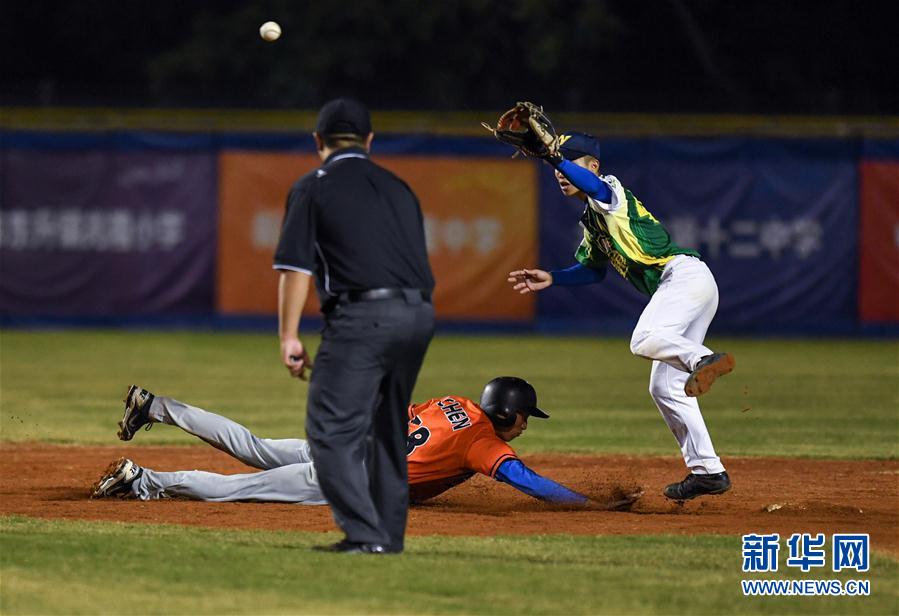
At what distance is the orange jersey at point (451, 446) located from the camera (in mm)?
7348

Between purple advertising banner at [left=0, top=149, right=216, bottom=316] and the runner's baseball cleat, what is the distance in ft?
44.3

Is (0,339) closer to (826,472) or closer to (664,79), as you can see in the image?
(826,472)

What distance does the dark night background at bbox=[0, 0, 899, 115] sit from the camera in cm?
2794

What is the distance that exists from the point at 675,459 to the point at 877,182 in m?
12.0

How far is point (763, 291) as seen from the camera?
21.3 meters

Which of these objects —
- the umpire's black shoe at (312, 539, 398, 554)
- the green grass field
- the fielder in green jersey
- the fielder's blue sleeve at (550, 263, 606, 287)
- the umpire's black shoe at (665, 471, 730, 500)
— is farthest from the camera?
the fielder's blue sleeve at (550, 263, 606, 287)

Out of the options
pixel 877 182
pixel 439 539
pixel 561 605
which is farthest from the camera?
pixel 877 182

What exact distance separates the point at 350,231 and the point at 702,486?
9.38ft

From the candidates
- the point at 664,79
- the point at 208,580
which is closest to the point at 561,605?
the point at 208,580

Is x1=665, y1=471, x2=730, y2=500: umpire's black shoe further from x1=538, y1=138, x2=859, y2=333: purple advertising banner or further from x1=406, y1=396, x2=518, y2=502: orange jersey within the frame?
x1=538, y1=138, x2=859, y2=333: purple advertising banner

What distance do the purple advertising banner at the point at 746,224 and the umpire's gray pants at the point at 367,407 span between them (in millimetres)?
15088

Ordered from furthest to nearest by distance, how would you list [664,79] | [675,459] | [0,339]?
[664,79], [0,339], [675,459]

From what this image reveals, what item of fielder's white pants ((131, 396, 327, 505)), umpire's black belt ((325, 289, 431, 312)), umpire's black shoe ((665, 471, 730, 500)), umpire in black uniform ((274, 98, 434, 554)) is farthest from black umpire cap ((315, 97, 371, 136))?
umpire's black shoe ((665, 471, 730, 500))

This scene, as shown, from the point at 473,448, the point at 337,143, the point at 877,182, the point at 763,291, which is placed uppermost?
the point at 877,182
